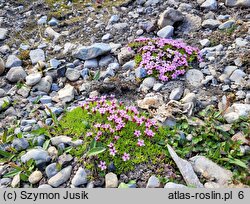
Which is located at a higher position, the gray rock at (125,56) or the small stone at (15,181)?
the gray rock at (125,56)

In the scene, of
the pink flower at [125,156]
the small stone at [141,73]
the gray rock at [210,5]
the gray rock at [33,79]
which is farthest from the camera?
the gray rock at [210,5]

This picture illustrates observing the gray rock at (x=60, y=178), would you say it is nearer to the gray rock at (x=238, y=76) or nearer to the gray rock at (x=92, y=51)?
the gray rock at (x=92, y=51)

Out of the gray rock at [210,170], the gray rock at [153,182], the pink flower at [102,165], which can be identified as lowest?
the gray rock at [210,170]

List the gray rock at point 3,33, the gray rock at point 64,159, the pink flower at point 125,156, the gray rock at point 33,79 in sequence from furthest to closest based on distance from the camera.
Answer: the gray rock at point 3,33, the gray rock at point 33,79, the gray rock at point 64,159, the pink flower at point 125,156

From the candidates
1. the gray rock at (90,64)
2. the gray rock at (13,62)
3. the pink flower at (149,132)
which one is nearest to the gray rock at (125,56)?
the gray rock at (90,64)

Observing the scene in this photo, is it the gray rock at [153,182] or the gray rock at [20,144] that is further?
the gray rock at [20,144]

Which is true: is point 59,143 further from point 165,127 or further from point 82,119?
point 165,127

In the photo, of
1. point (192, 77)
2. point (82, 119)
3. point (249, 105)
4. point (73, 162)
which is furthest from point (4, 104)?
point (249, 105)
